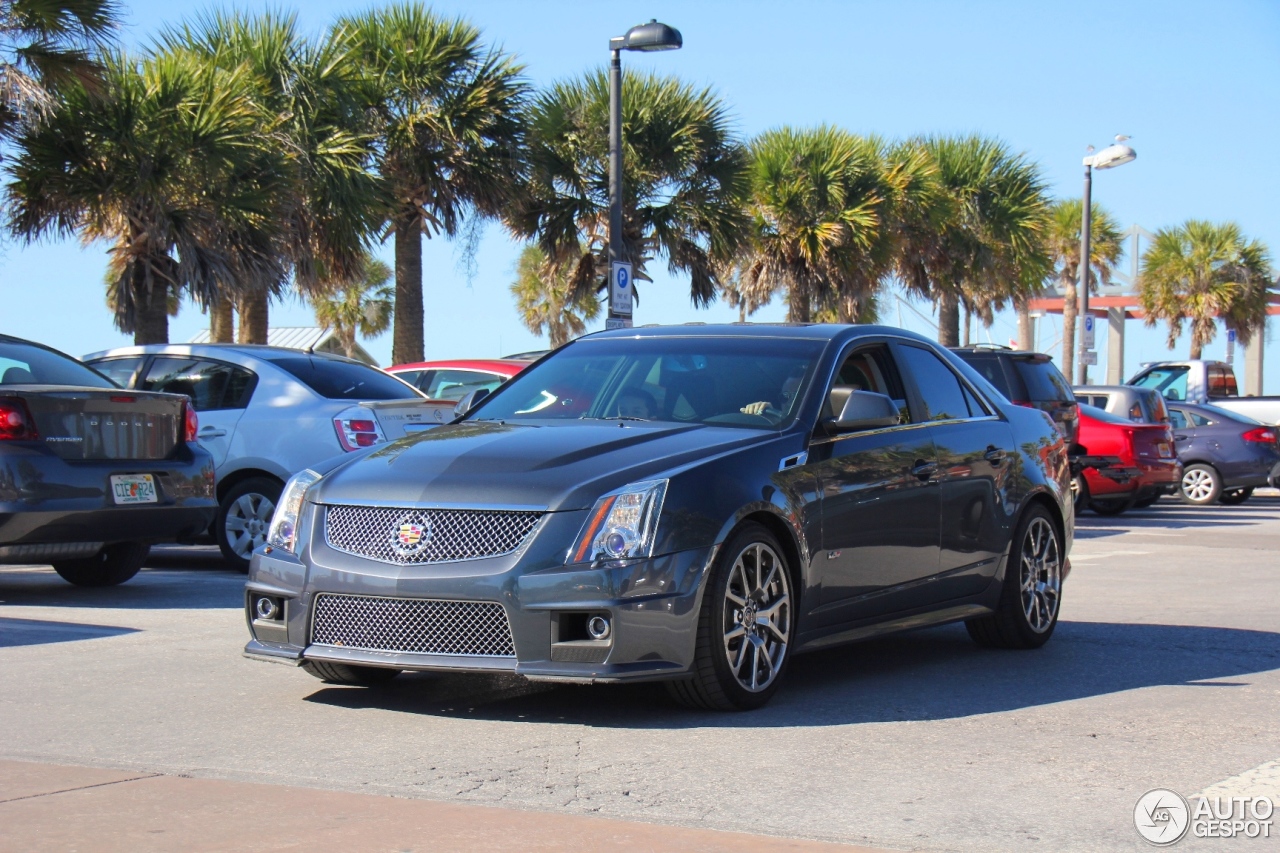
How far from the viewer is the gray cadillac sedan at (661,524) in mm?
5672

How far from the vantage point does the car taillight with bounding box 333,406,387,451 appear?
10906 millimetres

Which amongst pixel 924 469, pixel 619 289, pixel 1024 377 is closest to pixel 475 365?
pixel 619 289

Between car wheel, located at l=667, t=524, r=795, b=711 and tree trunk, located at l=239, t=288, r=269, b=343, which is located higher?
tree trunk, located at l=239, t=288, r=269, b=343

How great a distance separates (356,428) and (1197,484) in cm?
1652

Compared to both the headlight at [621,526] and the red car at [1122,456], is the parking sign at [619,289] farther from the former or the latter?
the headlight at [621,526]

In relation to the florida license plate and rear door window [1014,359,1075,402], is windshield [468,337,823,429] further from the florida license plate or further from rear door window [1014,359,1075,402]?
rear door window [1014,359,1075,402]

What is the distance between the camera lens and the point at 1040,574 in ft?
27.0

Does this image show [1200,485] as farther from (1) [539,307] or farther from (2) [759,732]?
(1) [539,307]

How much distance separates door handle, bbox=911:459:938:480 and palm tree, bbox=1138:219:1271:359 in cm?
4270

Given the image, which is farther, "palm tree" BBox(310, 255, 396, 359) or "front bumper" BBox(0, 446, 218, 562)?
"palm tree" BBox(310, 255, 396, 359)

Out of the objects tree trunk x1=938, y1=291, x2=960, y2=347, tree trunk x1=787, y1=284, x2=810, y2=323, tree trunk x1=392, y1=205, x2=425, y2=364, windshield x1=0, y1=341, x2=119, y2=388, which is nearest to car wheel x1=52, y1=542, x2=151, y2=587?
windshield x1=0, y1=341, x2=119, y2=388

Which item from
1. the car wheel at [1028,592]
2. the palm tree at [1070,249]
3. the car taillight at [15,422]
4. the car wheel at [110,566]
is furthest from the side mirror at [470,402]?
the palm tree at [1070,249]

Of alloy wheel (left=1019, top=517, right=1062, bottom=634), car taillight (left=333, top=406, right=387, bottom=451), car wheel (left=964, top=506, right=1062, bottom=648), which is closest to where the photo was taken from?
car wheel (left=964, top=506, right=1062, bottom=648)

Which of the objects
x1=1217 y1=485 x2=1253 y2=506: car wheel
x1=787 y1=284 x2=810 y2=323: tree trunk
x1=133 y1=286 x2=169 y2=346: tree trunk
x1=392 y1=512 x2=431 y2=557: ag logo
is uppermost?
x1=787 y1=284 x2=810 y2=323: tree trunk
